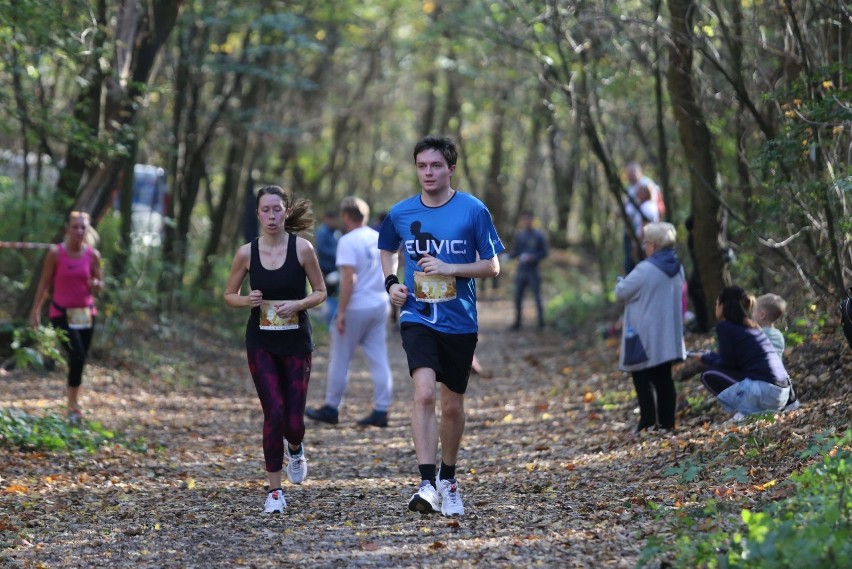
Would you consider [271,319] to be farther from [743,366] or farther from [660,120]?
[660,120]

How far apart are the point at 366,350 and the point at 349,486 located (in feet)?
11.6

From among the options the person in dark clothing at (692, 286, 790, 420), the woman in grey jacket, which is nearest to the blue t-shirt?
the woman in grey jacket

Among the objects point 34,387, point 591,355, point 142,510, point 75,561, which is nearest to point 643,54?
point 591,355

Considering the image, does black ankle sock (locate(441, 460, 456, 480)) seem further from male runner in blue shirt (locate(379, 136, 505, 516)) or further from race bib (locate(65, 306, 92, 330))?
race bib (locate(65, 306, 92, 330))

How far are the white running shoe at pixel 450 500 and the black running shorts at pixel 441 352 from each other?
58cm

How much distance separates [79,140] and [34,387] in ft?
9.54

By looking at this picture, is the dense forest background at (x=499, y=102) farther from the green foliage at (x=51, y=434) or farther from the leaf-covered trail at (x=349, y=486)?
the green foliage at (x=51, y=434)

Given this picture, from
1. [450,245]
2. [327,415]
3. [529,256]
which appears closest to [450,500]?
[450,245]

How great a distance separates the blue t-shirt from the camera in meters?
7.11

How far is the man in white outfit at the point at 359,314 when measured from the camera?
1164 cm

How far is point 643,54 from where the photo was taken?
15.0 meters

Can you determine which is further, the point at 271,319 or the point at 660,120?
the point at 660,120

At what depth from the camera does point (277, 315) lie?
7.61 meters

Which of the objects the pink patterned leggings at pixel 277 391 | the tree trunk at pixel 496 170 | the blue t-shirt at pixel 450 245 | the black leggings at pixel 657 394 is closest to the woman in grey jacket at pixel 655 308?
the black leggings at pixel 657 394
